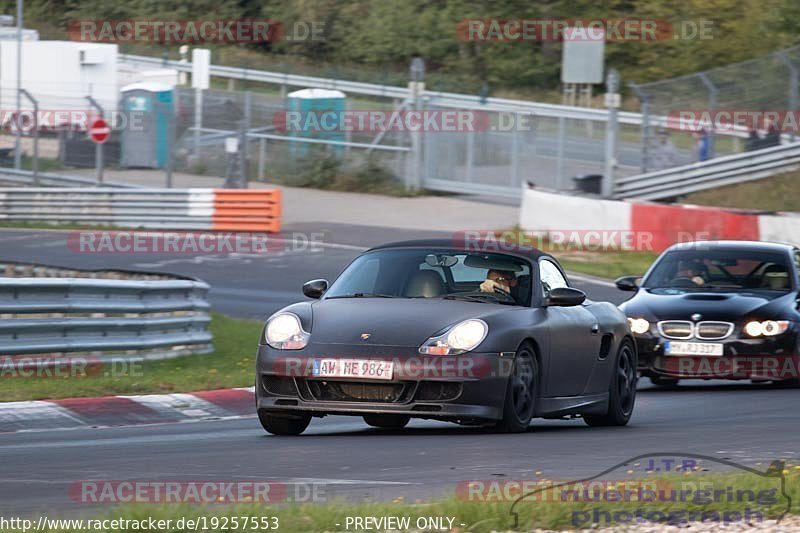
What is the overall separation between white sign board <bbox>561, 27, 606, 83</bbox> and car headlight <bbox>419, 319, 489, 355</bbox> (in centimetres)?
2552

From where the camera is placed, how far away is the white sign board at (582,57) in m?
34.0

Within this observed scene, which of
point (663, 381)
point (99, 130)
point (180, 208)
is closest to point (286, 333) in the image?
point (663, 381)

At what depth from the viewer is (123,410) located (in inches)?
439

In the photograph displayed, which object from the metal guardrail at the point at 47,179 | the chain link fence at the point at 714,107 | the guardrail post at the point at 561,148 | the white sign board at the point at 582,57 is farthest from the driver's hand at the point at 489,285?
the white sign board at the point at 582,57

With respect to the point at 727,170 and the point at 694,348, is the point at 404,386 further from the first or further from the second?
the point at 727,170

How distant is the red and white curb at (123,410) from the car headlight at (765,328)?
4.56 meters

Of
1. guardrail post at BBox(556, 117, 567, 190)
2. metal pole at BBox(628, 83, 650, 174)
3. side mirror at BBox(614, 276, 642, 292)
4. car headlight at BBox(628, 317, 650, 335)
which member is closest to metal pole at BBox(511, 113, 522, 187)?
guardrail post at BBox(556, 117, 567, 190)

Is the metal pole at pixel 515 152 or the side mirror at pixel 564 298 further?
the metal pole at pixel 515 152

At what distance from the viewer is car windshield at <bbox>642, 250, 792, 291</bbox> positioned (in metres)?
14.6

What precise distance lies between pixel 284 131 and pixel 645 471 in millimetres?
31684

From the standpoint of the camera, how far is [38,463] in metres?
7.84

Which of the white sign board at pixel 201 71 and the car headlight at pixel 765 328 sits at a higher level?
the white sign board at pixel 201 71

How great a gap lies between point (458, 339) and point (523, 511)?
315cm

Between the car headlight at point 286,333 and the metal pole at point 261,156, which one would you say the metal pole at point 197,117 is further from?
the car headlight at point 286,333
